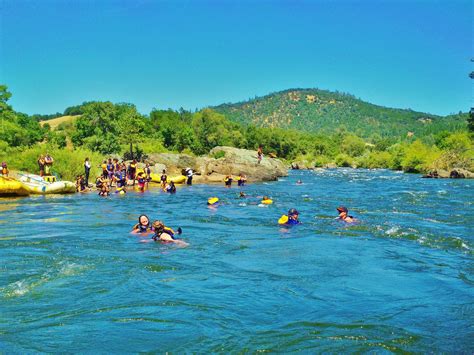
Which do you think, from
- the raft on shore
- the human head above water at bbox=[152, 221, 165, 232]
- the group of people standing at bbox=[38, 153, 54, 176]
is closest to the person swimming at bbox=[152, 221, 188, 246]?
the human head above water at bbox=[152, 221, 165, 232]

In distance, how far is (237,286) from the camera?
376 inches

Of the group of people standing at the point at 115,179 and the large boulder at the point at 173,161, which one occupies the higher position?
the large boulder at the point at 173,161

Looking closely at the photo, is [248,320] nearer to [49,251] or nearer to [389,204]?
[49,251]

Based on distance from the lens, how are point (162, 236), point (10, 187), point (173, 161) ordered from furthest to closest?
1. point (173, 161)
2. point (10, 187)
3. point (162, 236)

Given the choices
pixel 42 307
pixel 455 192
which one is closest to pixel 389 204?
pixel 455 192

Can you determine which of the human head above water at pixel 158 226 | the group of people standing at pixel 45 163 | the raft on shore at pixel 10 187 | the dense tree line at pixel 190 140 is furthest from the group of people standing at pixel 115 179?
the human head above water at pixel 158 226

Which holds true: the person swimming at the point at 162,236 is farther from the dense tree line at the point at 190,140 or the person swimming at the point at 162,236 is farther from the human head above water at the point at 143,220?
the dense tree line at the point at 190,140

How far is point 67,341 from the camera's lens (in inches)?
263

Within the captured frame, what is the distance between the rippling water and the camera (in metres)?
6.83

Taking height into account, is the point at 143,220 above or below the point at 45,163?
below

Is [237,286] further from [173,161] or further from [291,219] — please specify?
[173,161]

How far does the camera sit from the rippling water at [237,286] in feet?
22.4

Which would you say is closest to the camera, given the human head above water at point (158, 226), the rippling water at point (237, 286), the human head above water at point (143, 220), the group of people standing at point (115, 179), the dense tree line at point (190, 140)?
the rippling water at point (237, 286)

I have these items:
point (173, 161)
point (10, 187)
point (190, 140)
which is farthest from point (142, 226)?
point (190, 140)
